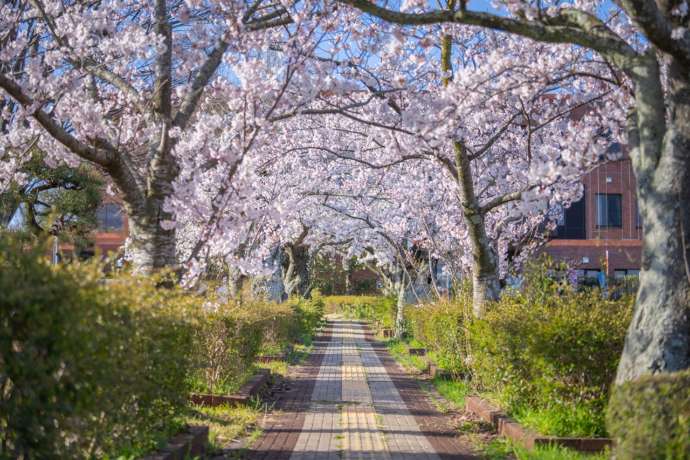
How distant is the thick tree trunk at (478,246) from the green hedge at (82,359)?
19.6 ft

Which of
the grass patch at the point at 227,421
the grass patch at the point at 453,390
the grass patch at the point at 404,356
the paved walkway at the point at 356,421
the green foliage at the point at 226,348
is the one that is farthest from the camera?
the grass patch at the point at 404,356

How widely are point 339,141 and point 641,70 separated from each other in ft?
46.3

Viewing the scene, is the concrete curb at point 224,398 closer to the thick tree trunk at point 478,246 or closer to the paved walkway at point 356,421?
the paved walkway at point 356,421

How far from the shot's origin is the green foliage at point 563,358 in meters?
7.28

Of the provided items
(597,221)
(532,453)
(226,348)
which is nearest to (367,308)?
(597,221)

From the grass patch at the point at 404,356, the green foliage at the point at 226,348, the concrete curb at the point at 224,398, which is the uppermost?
the green foliage at the point at 226,348

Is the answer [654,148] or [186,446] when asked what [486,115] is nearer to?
[654,148]

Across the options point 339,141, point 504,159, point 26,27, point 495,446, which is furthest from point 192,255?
point 339,141

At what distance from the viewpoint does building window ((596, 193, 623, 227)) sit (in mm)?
41906

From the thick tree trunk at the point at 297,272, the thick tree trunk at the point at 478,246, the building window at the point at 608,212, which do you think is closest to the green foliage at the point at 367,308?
the thick tree trunk at the point at 297,272

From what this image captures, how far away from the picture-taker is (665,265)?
555 cm

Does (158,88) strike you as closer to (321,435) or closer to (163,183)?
(163,183)

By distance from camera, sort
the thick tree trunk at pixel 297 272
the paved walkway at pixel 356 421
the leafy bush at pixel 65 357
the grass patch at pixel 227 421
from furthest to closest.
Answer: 1. the thick tree trunk at pixel 297 272
2. the grass patch at pixel 227 421
3. the paved walkway at pixel 356 421
4. the leafy bush at pixel 65 357

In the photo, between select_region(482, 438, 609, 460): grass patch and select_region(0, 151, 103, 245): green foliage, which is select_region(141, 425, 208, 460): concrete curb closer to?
select_region(482, 438, 609, 460): grass patch
